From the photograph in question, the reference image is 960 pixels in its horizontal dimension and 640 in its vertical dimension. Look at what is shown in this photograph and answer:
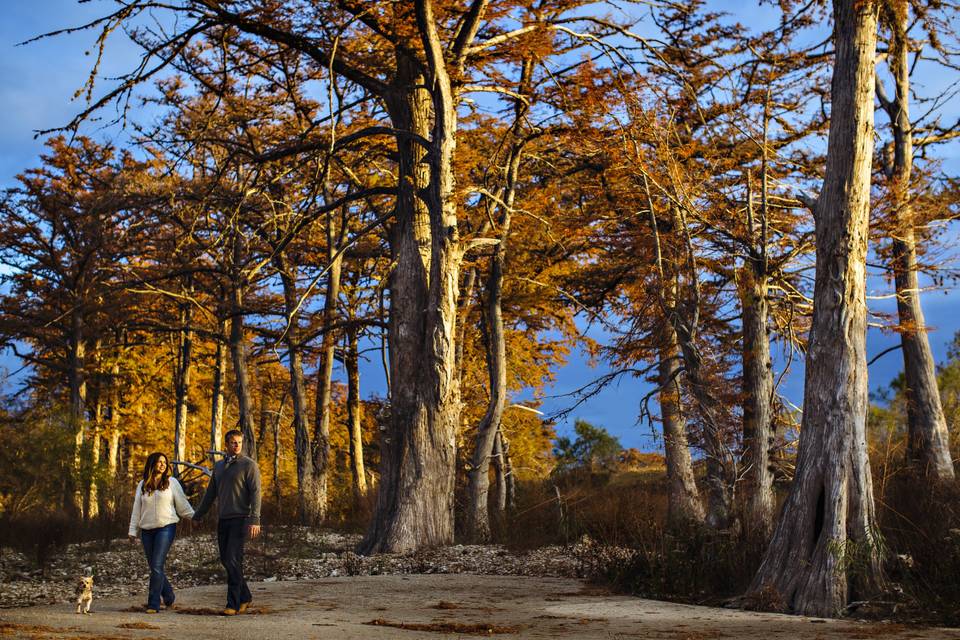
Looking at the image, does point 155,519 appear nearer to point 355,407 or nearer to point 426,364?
point 426,364

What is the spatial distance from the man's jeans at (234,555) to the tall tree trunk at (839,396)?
5.70m

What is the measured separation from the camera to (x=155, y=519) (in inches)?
407

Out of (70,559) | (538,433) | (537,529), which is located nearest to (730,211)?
(537,529)

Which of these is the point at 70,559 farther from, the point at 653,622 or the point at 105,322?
the point at 105,322

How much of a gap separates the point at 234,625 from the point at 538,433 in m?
36.3

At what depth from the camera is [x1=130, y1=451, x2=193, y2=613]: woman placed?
10281mm

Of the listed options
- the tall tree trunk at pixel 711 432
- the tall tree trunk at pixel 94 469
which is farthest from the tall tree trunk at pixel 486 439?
the tall tree trunk at pixel 94 469

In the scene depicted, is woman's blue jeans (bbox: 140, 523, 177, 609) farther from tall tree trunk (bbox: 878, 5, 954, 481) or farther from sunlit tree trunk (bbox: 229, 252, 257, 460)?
tall tree trunk (bbox: 878, 5, 954, 481)

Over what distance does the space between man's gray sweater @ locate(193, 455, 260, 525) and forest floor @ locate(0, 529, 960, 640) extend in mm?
1079

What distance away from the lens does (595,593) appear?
1195 cm

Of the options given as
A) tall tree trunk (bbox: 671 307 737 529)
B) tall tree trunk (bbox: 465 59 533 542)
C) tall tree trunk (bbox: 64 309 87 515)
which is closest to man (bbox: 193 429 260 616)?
tall tree trunk (bbox: 671 307 737 529)

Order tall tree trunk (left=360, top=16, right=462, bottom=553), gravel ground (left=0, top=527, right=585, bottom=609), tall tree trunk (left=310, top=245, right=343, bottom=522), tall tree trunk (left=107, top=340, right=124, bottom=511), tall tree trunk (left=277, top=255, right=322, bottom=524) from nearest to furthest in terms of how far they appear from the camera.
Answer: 1. gravel ground (left=0, top=527, right=585, bottom=609)
2. tall tree trunk (left=360, top=16, right=462, bottom=553)
3. tall tree trunk (left=277, top=255, right=322, bottom=524)
4. tall tree trunk (left=310, top=245, right=343, bottom=522)
5. tall tree trunk (left=107, top=340, right=124, bottom=511)

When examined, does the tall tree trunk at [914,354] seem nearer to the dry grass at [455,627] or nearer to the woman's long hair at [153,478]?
the dry grass at [455,627]

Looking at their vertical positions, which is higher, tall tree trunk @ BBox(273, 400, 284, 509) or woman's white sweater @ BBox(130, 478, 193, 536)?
tall tree trunk @ BBox(273, 400, 284, 509)
